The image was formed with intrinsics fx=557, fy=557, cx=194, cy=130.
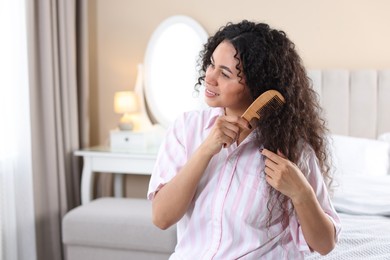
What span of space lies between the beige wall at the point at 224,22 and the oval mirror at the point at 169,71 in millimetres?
102

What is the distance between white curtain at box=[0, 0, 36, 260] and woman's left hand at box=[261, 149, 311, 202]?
1.89m

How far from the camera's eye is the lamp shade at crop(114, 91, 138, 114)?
3336 mm

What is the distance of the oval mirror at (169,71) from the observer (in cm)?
346

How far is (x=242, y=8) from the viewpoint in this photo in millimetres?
3375

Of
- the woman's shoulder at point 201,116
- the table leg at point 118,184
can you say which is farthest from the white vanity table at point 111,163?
the woman's shoulder at point 201,116

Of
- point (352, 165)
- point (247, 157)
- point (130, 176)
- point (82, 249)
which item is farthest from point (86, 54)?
point (247, 157)

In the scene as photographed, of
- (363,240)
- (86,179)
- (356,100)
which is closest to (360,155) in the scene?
(356,100)

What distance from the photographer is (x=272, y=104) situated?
4.22 feet

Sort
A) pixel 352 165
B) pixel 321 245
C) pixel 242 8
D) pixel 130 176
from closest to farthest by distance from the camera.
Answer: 1. pixel 321 245
2. pixel 352 165
3. pixel 242 8
4. pixel 130 176

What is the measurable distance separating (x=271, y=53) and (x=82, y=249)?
6.13 feet

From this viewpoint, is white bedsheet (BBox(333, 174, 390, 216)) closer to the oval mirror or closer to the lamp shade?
the oval mirror

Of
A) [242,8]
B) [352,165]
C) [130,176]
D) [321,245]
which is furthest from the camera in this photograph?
[130,176]

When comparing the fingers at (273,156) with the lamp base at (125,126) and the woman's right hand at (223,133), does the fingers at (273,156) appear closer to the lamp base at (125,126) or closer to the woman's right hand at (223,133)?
the woman's right hand at (223,133)

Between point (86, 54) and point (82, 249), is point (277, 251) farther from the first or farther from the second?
point (86, 54)
